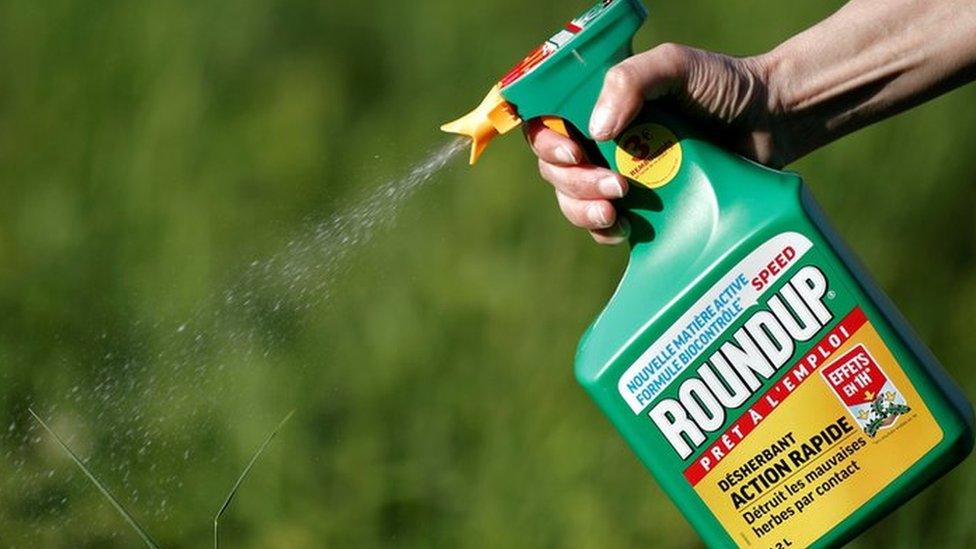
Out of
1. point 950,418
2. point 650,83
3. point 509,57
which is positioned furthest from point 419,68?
point 950,418

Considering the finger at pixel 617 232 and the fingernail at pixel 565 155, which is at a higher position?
the fingernail at pixel 565 155

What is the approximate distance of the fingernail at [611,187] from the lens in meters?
2.16

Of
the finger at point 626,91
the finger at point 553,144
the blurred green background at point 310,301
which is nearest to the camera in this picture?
the finger at point 626,91

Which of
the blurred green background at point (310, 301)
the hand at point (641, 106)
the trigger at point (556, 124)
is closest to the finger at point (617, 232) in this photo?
the hand at point (641, 106)

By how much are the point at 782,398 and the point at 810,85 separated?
1.39 ft

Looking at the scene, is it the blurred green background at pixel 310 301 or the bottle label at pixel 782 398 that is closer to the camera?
the bottle label at pixel 782 398

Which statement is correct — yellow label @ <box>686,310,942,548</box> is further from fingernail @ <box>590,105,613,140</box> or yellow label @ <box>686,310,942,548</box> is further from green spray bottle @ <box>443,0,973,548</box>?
fingernail @ <box>590,105,613,140</box>

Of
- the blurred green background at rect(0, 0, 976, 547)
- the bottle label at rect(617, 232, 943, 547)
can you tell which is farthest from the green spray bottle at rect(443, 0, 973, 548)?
the blurred green background at rect(0, 0, 976, 547)

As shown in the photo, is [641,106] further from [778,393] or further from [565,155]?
[778,393]

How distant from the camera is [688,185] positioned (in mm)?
2137

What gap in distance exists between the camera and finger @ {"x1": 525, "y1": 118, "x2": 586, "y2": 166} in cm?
219

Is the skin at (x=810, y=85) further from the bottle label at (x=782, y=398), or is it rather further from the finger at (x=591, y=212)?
the bottle label at (x=782, y=398)

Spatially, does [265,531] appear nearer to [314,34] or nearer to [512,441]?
[512,441]

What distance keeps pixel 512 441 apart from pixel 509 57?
22.8 inches
